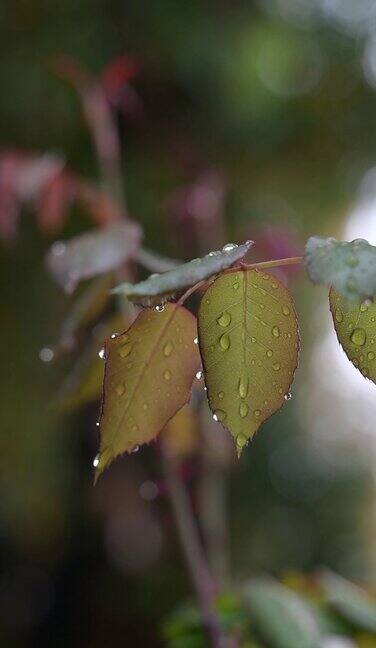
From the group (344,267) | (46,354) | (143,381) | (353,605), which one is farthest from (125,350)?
(353,605)

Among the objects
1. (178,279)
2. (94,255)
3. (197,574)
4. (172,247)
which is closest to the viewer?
(178,279)

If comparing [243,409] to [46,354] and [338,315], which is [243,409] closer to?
[338,315]

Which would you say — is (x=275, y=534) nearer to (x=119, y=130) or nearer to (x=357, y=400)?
(x=357, y=400)

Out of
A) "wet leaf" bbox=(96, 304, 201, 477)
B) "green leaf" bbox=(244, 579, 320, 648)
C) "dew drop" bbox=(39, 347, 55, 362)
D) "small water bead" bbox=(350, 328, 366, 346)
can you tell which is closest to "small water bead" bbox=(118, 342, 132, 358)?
"wet leaf" bbox=(96, 304, 201, 477)

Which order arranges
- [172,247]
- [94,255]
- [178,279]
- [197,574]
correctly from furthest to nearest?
[172,247] < [197,574] < [94,255] < [178,279]

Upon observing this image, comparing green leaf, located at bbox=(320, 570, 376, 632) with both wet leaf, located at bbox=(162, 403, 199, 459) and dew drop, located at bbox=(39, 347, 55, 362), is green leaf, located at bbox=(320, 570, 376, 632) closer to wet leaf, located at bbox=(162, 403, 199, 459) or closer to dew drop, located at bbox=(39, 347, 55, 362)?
wet leaf, located at bbox=(162, 403, 199, 459)

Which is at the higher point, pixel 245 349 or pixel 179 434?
pixel 179 434
